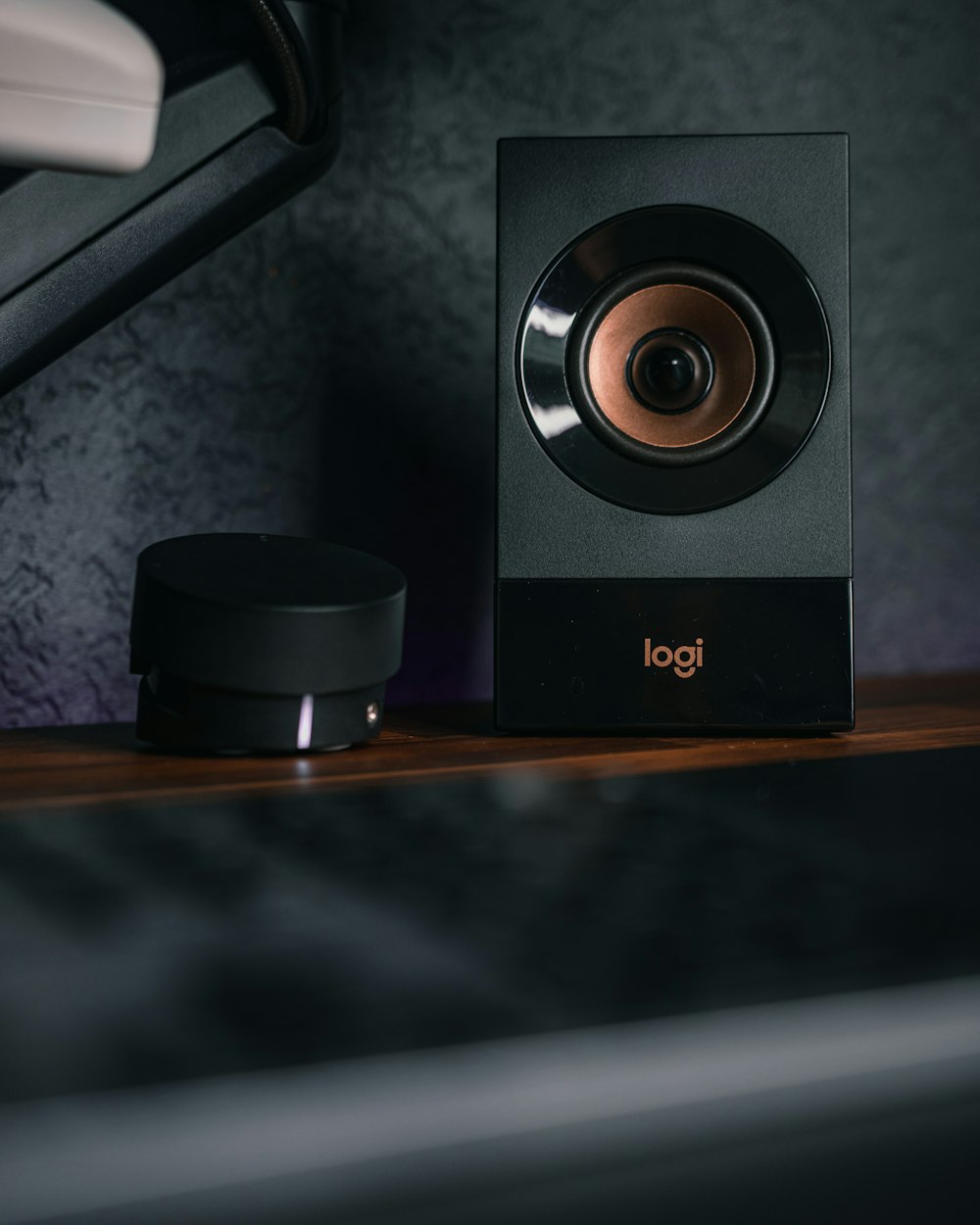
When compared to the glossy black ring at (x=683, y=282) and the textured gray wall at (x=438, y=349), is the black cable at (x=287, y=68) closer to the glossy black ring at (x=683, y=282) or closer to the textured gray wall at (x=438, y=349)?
the textured gray wall at (x=438, y=349)

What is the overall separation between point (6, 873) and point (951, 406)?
1085mm

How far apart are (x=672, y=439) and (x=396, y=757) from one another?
30 cm

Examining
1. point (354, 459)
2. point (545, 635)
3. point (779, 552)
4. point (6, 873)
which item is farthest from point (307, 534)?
point (6, 873)

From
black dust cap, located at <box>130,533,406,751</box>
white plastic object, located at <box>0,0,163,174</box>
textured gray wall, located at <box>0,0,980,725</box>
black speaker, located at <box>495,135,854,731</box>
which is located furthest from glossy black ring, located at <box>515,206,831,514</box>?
white plastic object, located at <box>0,0,163,174</box>

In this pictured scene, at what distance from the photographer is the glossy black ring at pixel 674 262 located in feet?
2.58

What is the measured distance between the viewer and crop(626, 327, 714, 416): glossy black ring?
0.81m

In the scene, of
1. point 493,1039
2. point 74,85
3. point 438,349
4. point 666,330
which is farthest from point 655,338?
point 493,1039

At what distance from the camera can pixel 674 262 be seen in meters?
0.80

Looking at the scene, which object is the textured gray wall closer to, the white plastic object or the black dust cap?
the black dust cap

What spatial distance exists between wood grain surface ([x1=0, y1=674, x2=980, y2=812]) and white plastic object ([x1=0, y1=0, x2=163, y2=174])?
0.30 meters


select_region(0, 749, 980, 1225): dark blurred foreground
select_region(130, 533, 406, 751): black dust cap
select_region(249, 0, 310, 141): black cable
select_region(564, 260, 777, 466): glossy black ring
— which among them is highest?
select_region(249, 0, 310, 141): black cable

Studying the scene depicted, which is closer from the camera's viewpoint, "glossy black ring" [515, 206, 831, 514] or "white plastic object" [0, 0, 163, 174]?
"white plastic object" [0, 0, 163, 174]

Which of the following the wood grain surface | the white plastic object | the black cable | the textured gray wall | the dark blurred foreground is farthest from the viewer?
the textured gray wall

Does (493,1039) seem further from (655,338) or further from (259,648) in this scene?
(655,338)
